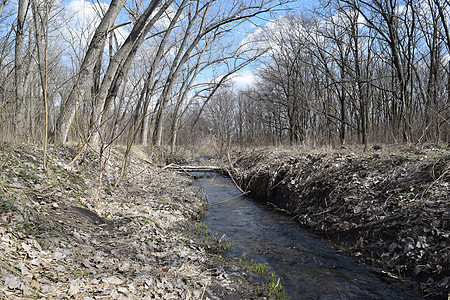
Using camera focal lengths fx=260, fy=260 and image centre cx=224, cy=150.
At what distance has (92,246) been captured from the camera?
3379 mm

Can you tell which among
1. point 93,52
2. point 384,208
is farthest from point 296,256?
point 93,52

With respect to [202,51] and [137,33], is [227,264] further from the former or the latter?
[202,51]

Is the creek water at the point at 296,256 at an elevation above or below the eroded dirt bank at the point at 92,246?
below

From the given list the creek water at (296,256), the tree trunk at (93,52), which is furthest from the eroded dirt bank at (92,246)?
the tree trunk at (93,52)

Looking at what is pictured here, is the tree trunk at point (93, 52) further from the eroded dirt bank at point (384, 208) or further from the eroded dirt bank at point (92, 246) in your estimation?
the eroded dirt bank at point (384, 208)

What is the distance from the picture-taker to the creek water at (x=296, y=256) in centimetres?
343

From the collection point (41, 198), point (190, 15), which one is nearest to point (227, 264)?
point (41, 198)

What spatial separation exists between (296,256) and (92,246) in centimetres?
322

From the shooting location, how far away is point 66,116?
661 centimetres

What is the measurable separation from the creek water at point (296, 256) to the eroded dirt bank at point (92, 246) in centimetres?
48

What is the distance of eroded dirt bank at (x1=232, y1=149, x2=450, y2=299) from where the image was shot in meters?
3.57

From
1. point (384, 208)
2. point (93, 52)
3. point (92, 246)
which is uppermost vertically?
point (93, 52)

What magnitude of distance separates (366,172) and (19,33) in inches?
456

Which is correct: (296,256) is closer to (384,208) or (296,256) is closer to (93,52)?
(384,208)
